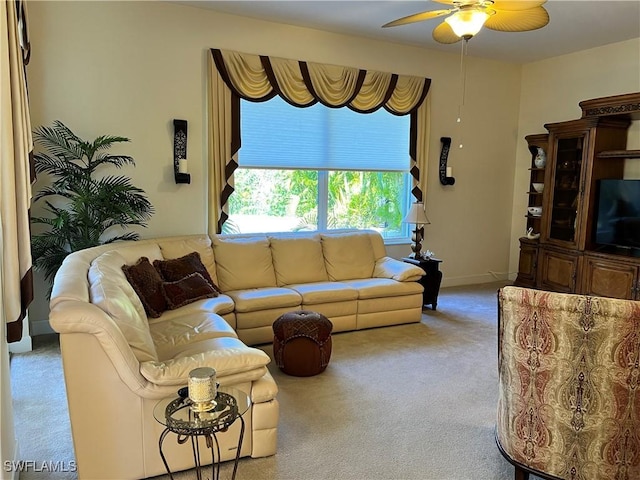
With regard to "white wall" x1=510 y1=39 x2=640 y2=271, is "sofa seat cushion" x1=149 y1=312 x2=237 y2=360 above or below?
below

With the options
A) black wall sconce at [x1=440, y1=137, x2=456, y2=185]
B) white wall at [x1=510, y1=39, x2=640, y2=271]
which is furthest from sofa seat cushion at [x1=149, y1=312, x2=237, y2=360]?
white wall at [x1=510, y1=39, x2=640, y2=271]

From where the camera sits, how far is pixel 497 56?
20.5 ft

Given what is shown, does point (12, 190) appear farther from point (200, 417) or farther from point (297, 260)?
point (297, 260)

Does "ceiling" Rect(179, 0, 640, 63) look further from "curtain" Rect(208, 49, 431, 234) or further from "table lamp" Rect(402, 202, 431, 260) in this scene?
"table lamp" Rect(402, 202, 431, 260)

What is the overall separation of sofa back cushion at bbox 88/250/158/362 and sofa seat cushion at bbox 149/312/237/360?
0.81 feet

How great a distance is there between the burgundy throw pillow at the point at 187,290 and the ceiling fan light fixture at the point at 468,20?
2.73 meters

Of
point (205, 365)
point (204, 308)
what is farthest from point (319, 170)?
point (205, 365)

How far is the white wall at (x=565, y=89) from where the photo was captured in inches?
214

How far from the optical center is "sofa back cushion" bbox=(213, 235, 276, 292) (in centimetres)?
450

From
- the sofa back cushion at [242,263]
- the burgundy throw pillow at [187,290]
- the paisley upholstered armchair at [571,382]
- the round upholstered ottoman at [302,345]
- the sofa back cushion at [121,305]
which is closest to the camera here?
the paisley upholstered armchair at [571,382]

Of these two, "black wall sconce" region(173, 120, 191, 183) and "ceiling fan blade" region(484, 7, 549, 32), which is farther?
"black wall sconce" region(173, 120, 191, 183)

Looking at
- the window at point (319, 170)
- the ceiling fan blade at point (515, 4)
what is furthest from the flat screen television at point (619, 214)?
the ceiling fan blade at point (515, 4)

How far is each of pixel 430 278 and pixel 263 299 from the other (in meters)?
2.09

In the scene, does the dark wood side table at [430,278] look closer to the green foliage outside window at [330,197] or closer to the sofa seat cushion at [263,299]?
the green foliage outside window at [330,197]
